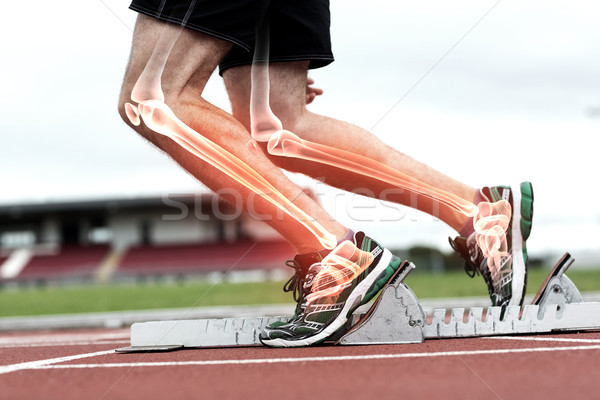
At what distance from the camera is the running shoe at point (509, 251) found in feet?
8.37

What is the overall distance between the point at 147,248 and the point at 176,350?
37900 millimetres

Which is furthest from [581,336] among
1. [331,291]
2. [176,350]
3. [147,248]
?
[147,248]

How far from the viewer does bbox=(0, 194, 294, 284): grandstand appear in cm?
3691

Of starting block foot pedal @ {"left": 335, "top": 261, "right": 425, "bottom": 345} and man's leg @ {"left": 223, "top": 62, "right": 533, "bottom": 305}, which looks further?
man's leg @ {"left": 223, "top": 62, "right": 533, "bottom": 305}

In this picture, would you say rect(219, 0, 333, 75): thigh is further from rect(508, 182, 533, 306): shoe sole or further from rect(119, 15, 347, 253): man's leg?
rect(508, 182, 533, 306): shoe sole

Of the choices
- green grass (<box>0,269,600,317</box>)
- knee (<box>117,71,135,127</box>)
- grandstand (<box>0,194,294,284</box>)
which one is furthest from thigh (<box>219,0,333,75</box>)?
grandstand (<box>0,194,294,284</box>)

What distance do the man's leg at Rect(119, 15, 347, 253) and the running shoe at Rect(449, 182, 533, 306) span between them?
0.57 meters

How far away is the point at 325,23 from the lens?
104 inches

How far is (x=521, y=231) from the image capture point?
2.61 m

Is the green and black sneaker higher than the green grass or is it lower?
higher

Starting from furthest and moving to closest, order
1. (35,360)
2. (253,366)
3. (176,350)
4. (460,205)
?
(460,205) < (176,350) < (35,360) < (253,366)

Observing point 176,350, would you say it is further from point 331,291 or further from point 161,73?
point 161,73
